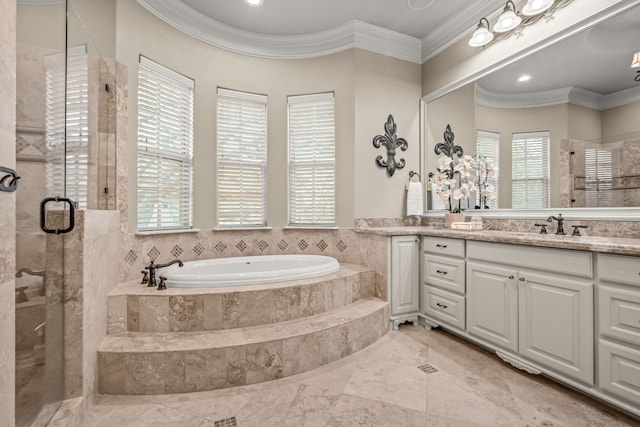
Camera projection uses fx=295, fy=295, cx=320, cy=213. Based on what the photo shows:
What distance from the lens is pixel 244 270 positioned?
3.03m

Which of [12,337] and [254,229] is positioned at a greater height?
[254,229]

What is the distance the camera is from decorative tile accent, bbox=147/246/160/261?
8.61 feet

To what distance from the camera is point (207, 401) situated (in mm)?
1696

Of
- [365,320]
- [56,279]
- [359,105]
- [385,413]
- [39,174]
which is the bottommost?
[385,413]

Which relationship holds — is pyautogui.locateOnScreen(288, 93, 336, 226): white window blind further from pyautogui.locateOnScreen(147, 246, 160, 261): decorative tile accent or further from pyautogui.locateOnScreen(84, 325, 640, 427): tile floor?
pyautogui.locateOnScreen(84, 325, 640, 427): tile floor

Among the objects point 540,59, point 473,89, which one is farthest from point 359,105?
point 540,59

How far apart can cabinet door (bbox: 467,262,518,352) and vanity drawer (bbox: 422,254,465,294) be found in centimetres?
8

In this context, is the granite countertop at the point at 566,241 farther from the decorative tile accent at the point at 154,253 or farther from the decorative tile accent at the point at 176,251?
the decorative tile accent at the point at 154,253

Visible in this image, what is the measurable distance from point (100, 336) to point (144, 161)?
1.45m

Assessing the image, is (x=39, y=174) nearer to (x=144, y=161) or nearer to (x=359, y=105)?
(x=144, y=161)

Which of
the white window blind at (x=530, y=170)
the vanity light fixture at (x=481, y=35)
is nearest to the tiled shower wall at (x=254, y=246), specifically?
the white window blind at (x=530, y=170)

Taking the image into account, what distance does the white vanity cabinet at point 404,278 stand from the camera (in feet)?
8.87

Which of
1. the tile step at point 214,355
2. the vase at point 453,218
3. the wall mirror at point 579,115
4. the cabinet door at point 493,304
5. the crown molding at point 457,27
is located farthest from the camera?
the vase at point 453,218

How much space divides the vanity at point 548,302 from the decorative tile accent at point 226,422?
1603 mm
